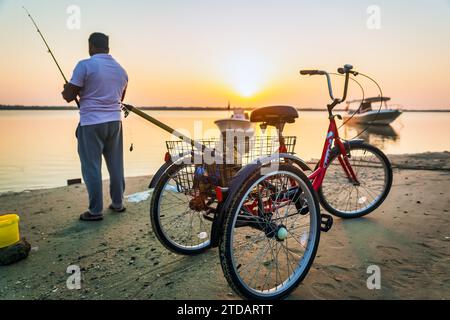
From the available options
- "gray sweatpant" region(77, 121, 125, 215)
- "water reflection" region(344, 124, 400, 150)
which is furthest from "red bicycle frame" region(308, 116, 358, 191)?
"water reflection" region(344, 124, 400, 150)

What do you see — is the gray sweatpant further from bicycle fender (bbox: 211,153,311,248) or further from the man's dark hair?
bicycle fender (bbox: 211,153,311,248)

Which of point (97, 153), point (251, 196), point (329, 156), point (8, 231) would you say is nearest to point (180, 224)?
point (97, 153)

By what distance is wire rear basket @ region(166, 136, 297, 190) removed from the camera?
244 cm

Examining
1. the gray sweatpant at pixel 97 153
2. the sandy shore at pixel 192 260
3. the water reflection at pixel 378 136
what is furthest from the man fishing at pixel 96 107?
the water reflection at pixel 378 136

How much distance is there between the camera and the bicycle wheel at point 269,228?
2.03m

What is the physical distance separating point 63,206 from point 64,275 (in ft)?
7.74

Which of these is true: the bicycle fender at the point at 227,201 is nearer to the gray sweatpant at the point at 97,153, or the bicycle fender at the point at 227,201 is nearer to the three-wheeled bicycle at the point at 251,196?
the three-wheeled bicycle at the point at 251,196

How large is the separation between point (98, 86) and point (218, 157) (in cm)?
220

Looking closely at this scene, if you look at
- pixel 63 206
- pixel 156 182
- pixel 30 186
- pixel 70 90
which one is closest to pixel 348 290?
pixel 156 182

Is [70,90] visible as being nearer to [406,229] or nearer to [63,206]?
[63,206]

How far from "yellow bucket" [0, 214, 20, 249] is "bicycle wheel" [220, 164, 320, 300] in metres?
2.27

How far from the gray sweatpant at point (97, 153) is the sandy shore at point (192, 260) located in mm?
428

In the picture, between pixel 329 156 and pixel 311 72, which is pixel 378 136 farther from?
pixel 311 72

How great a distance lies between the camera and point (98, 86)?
12.2 feet
